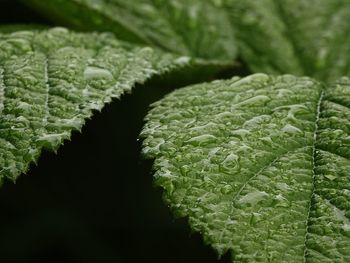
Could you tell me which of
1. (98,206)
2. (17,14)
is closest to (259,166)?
(17,14)

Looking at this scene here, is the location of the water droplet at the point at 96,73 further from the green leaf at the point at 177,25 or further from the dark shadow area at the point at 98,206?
the dark shadow area at the point at 98,206

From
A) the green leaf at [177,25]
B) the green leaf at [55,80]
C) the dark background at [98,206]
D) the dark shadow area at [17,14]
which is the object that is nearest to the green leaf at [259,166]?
the green leaf at [55,80]

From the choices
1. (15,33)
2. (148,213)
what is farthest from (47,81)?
(148,213)

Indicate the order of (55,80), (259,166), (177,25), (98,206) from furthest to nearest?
(98,206)
(177,25)
(55,80)
(259,166)

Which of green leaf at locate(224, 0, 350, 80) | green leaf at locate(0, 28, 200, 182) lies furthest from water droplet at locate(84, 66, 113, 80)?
green leaf at locate(224, 0, 350, 80)

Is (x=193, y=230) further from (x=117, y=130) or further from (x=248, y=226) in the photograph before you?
(x=117, y=130)

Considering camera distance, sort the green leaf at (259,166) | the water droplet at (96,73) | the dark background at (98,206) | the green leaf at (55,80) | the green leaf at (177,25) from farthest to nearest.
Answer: the dark background at (98,206), the green leaf at (177,25), the water droplet at (96,73), the green leaf at (55,80), the green leaf at (259,166)

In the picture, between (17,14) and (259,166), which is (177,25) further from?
(259,166)
